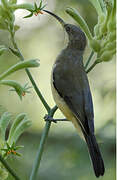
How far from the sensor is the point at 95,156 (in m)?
3.01

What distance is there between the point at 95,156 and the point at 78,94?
2.35ft

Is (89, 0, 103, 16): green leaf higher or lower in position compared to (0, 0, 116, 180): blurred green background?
higher

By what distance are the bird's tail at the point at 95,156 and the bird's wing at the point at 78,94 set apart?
0.09m

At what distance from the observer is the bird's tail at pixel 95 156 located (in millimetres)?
2820

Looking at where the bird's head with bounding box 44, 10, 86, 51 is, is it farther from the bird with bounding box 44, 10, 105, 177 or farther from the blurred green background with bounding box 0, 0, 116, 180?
the blurred green background with bounding box 0, 0, 116, 180

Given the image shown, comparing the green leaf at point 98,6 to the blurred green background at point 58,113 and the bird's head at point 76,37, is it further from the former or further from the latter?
the bird's head at point 76,37

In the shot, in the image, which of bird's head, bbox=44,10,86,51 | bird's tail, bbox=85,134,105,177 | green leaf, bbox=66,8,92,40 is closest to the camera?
green leaf, bbox=66,8,92,40

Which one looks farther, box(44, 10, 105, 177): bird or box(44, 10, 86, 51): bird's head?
box(44, 10, 86, 51): bird's head

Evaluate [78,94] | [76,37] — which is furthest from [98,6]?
[76,37]

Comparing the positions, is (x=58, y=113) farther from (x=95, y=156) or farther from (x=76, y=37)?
(x=95, y=156)

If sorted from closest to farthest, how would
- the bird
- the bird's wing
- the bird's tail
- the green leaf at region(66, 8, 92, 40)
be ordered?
the green leaf at region(66, 8, 92, 40)
the bird's tail
the bird
the bird's wing

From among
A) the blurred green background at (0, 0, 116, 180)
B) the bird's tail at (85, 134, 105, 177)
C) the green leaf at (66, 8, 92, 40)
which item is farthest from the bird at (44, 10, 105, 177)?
the green leaf at (66, 8, 92, 40)

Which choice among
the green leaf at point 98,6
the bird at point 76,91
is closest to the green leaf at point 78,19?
the green leaf at point 98,6

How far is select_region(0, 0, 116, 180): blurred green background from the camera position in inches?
173
